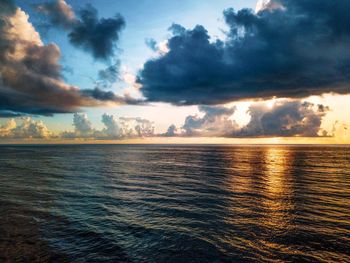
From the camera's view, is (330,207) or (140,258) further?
(330,207)

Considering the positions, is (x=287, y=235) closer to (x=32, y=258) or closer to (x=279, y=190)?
(x=32, y=258)

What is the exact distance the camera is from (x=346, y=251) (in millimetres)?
15961

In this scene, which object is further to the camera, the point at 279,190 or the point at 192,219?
the point at 279,190

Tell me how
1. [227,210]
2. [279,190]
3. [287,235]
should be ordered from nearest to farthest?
[287,235], [227,210], [279,190]

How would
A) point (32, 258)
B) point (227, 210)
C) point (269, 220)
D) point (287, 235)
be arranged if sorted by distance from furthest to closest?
point (227, 210) → point (269, 220) → point (287, 235) → point (32, 258)

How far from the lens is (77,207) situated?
2716cm

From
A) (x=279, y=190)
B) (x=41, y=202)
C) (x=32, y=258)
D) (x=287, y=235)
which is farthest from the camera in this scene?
(x=279, y=190)

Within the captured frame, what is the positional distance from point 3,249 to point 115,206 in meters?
12.6

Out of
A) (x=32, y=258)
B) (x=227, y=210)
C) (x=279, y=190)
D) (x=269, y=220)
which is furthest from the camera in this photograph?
(x=279, y=190)

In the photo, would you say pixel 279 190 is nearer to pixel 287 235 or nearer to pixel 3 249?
pixel 287 235

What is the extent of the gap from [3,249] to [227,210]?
20671mm

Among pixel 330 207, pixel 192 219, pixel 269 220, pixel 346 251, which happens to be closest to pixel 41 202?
pixel 192 219

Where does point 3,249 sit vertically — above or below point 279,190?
above

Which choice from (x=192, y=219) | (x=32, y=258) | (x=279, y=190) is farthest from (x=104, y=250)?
(x=279, y=190)
